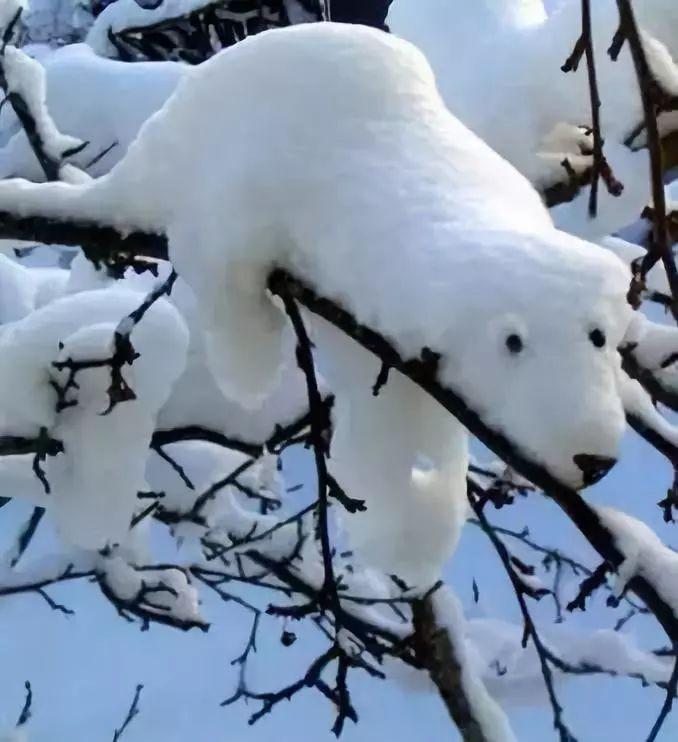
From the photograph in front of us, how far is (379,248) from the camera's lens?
761mm

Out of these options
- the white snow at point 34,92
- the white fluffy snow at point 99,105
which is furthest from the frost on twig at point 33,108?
the white fluffy snow at point 99,105

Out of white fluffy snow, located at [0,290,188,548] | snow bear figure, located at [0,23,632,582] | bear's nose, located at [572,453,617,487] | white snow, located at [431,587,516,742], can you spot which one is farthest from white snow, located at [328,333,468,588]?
white snow, located at [431,587,516,742]

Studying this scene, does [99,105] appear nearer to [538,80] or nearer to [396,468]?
[538,80]

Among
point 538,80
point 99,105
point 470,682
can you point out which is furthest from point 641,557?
point 99,105

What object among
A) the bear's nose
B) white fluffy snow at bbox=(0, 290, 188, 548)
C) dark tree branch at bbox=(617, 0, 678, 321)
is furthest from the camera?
white fluffy snow at bbox=(0, 290, 188, 548)

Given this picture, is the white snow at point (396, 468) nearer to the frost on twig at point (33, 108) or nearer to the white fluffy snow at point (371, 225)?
the white fluffy snow at point (371, 225)

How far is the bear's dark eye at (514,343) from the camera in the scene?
68cm

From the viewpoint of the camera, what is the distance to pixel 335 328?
34.8 inches

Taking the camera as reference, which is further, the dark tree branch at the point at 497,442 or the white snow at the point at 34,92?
the white snow at the point at 34,92

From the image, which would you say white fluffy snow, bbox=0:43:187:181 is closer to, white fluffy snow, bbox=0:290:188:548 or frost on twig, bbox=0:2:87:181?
frost on twig, bbox=0:2:87:181

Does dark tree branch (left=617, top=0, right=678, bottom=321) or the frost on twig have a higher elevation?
dark tree branch (left=617, top=0, right=678, bottom=321)

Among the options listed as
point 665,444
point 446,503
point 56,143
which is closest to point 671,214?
point 665,444

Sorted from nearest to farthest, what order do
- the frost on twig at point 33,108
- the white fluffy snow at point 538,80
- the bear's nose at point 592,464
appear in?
the bear's nose at point 592,464 < the white fluffy snow at point 538,80 < the frost on twig at point 33,108

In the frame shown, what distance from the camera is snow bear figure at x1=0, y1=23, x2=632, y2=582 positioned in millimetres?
683
